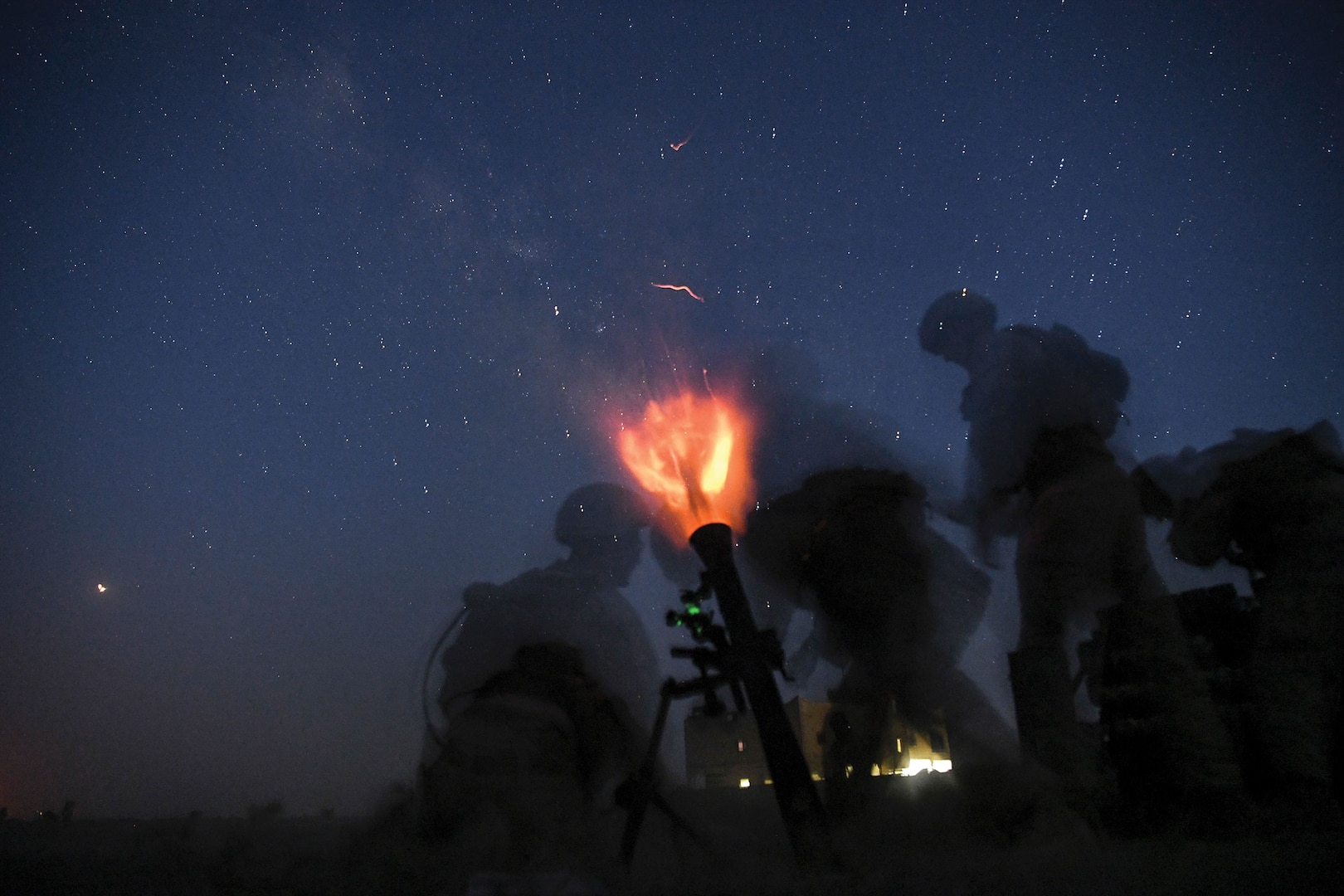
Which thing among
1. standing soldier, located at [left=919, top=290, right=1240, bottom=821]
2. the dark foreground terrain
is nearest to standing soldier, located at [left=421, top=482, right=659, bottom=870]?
the dark foreground terrain

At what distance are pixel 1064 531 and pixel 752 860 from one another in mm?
8717

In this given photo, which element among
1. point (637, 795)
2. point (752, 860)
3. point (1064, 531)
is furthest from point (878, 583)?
point (637, 795)

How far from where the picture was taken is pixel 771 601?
17.6 metres

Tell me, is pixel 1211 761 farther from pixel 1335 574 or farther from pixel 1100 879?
pixel 1100 879

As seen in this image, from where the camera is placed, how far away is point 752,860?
36.0 ft

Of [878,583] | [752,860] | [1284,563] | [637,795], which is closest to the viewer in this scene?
[637,795]

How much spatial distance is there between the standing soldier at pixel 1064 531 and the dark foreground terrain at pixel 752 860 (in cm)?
153

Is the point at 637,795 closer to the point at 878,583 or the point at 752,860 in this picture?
the point at 752,860

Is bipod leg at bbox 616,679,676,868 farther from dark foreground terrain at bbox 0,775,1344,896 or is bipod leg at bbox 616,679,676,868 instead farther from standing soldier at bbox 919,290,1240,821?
standing soldier at bbox 919,290,1240,821

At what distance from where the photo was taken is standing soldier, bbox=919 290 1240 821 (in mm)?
12250

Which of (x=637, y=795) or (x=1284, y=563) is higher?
(x=1284, y=563)

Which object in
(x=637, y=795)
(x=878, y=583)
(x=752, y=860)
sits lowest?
(x=752, y=860)

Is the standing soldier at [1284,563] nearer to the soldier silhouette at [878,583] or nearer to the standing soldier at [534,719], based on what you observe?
the soldier silhouette at [878,583]

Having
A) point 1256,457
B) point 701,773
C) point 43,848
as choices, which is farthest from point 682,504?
point 701,773
